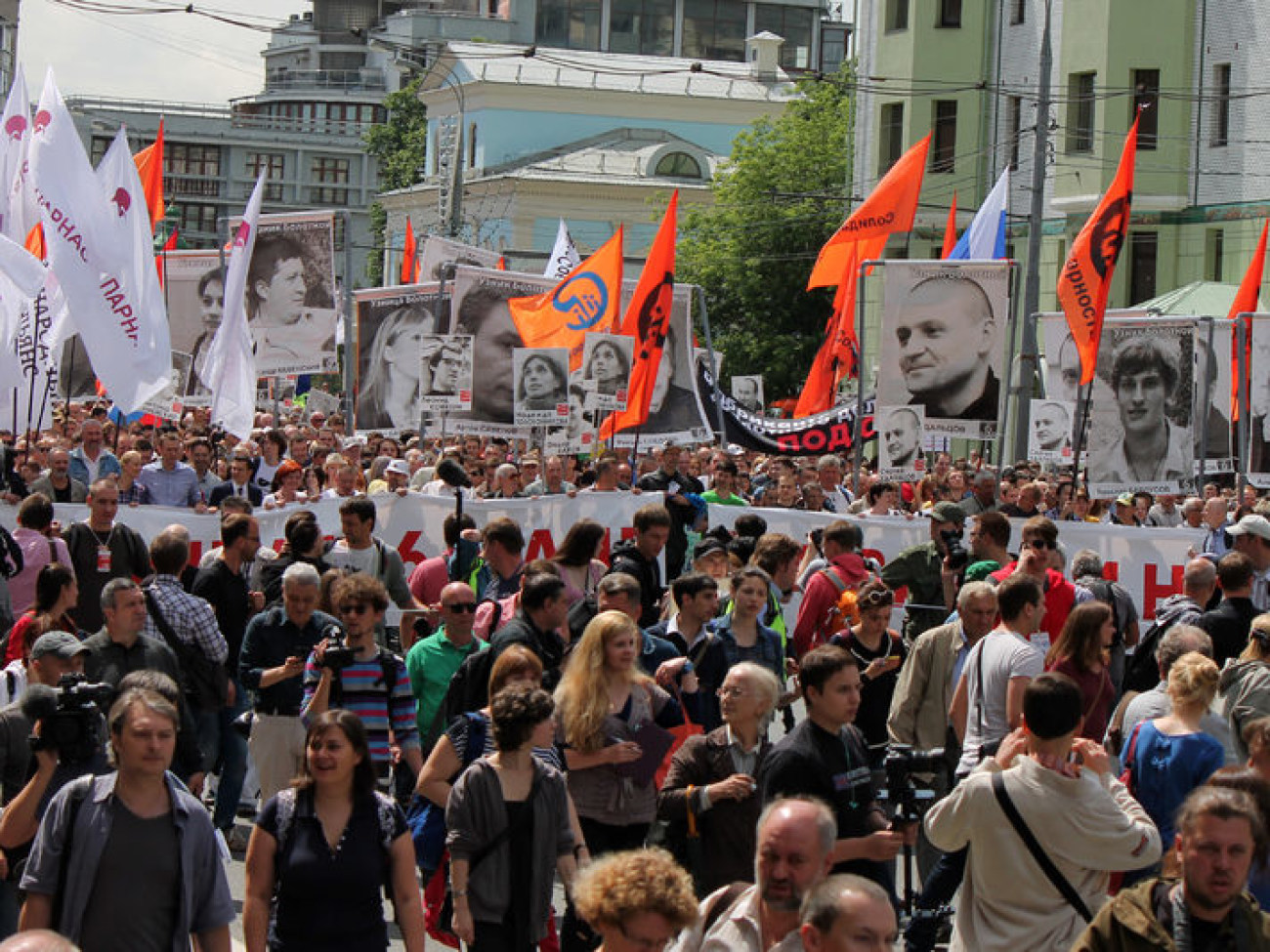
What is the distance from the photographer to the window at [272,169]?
470 feet

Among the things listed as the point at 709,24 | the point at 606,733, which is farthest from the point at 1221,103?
the point at 709,24

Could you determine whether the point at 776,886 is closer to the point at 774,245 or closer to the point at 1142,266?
the point at 1142,266

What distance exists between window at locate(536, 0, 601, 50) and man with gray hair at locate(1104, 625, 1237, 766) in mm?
92872

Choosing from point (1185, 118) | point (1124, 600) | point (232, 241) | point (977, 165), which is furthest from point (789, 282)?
point (1124, 600)

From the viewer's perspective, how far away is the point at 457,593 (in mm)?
9320

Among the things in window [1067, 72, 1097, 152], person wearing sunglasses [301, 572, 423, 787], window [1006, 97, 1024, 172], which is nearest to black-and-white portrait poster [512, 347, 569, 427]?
person wearing sunglasses [301, 572, 423, 787]

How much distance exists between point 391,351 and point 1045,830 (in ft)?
46.7

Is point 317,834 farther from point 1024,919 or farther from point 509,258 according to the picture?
point 509,258

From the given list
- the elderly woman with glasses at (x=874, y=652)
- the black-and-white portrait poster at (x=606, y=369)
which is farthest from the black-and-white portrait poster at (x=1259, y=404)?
the elderly woman with glasses at (x=874, y=652)

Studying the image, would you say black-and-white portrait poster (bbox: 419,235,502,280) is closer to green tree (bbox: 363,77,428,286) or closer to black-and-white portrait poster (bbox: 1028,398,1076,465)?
black-and-white portrait poster (bbox: 1028,398,1076,465)

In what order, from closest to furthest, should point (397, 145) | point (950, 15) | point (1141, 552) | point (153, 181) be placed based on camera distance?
point (1141, 552)
point (153, 181)
point (950, 15)
point (397, 145)

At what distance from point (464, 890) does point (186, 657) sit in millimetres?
3454

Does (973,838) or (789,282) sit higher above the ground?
(789,282)

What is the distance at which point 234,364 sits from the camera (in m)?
19.5
